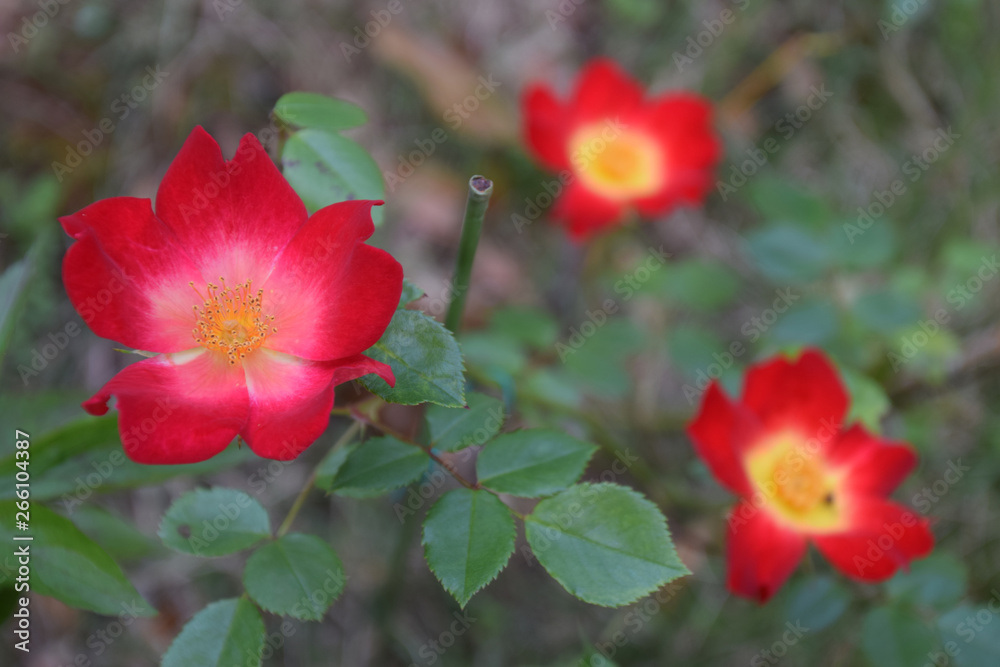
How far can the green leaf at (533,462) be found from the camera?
2.89 ft

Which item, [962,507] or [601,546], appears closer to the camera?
[601,546]

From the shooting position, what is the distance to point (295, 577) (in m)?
0.84

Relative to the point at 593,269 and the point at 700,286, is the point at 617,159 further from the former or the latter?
the point at 700,286

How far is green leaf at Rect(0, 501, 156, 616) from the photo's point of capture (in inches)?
33.8

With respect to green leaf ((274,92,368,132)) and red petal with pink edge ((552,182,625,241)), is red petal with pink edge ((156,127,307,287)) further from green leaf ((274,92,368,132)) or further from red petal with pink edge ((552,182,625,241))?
red petal with pink edge ((552,182,625,241))

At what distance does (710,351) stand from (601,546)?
1.07 metres

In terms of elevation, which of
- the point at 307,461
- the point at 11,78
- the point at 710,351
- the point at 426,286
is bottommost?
the point at 307,461

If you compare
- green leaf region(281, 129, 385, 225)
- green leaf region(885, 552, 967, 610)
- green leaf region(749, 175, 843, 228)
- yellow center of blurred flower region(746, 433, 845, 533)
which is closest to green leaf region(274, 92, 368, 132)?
green leaf region(281, 129, 385, 225)

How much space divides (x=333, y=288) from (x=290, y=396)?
0.44 ft

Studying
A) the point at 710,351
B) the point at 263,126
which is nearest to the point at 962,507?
the point at 710,351

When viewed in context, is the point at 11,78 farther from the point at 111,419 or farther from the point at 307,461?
the point at 111,419

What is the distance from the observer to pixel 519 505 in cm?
193

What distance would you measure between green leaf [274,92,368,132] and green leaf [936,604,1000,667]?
1.26 m

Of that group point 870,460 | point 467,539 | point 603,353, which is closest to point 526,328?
point 603,353
